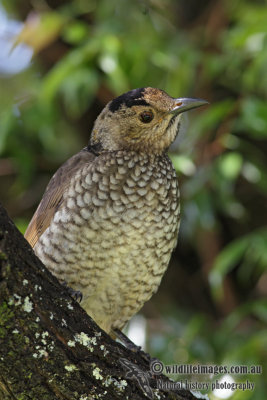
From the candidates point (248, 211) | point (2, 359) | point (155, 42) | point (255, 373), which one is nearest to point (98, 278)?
point (2, 359)

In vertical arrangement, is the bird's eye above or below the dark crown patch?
below

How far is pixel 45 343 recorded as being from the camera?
70.4 inches

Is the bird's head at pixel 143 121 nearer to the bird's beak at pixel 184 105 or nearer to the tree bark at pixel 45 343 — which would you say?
the bird's beak at pixel 184 105

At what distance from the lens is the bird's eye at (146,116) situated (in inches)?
113

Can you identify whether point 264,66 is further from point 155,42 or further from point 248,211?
point 248,211

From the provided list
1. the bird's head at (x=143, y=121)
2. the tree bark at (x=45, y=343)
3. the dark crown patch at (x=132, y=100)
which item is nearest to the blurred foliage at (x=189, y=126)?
the bird's head at (x=143, y=121)

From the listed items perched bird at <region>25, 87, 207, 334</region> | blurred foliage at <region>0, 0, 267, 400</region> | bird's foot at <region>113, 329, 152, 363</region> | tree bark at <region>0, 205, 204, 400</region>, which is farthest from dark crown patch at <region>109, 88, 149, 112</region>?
tree bark at <region>0, 205, 204, 400</region>

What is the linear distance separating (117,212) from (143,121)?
0.48 metres

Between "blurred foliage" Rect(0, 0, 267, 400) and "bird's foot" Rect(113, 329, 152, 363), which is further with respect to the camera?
"blurred foliage" Rect(0, 0, 267, 400)

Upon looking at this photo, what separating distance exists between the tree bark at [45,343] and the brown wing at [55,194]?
928 mm

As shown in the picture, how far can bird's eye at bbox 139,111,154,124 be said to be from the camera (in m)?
2.87

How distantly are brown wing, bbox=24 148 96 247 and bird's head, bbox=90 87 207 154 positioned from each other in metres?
0.12

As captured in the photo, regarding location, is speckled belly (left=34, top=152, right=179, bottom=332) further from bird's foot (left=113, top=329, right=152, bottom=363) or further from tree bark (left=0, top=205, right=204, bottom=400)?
tree bark (left=0, top=205, right=204, bottom=400)

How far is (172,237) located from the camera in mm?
2816
